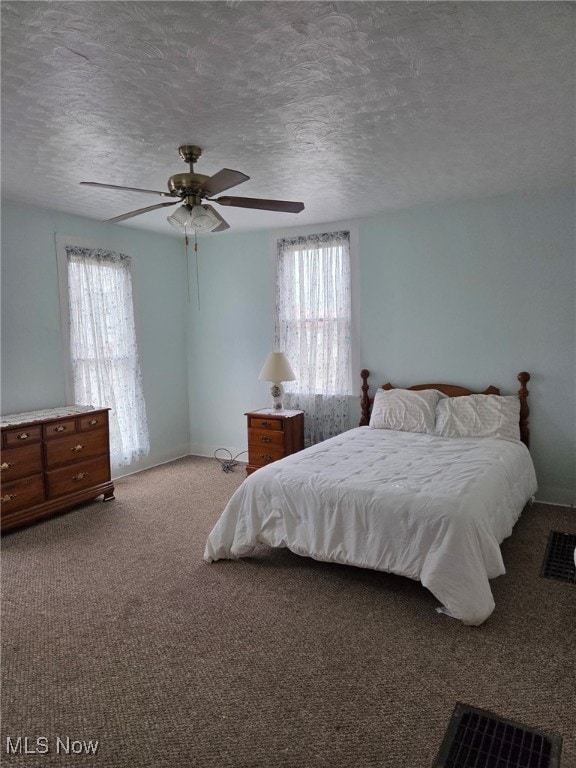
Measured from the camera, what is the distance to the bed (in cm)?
251

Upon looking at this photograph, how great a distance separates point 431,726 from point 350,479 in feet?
4.36

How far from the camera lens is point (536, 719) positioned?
1872 mm

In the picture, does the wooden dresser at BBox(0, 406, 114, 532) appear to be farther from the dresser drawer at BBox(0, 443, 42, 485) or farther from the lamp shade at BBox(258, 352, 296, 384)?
the lamp shade at BBox(258, 352, 296, 384)

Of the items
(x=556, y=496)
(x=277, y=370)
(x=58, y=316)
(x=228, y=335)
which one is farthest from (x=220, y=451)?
(x=556, y=496)

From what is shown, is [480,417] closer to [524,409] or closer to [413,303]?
[524,409]

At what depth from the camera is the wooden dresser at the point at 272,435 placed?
4.82 metres

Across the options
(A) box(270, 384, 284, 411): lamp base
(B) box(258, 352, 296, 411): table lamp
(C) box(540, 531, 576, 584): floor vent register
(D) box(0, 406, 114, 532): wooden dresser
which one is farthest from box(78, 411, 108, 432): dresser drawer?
(C) box(540, 531, 576, 584): floor vent register

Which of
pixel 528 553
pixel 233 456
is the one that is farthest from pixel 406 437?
Answer: pixel 233 456

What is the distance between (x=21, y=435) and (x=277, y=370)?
7.48 feet

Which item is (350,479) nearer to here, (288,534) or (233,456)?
(288,534)

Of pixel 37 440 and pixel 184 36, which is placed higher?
pixel 184 36

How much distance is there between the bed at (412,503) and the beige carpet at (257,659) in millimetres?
202

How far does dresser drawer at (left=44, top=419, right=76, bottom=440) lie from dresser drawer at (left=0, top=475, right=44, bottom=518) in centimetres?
33

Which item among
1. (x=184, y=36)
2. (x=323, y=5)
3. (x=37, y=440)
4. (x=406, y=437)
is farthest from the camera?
(x=406, y=437)
